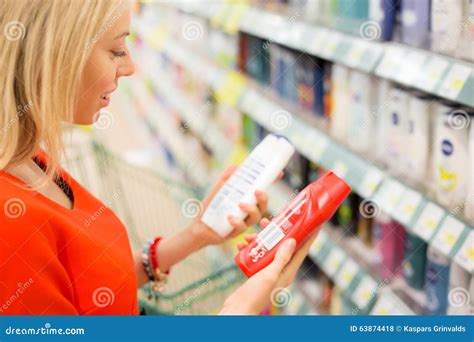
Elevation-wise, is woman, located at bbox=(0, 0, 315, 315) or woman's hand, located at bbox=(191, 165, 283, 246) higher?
woman, located at bbox=(0, 0, 315, 315)

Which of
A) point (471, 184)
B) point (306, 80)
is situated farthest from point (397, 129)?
point (306, 80)

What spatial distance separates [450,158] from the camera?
5.11 ft

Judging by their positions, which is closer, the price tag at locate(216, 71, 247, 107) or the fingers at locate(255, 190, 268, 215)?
the fingers at locate(255, 190, 268, 215)

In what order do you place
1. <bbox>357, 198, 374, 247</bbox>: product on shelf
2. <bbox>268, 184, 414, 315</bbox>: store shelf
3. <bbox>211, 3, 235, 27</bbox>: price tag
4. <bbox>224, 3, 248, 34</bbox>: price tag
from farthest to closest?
<bbox>211, 3, 235, 27</bbox>: price tag → <bbox>224, 3, 248, 34</bbox>: price tag → <bbox>357, 198, 374, 247</bbox>: product on shelf → <bbox>268, 184, 414, 315</bbox>: store shelf

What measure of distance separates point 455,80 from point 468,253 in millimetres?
360

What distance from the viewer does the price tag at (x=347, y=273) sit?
6.48 feet

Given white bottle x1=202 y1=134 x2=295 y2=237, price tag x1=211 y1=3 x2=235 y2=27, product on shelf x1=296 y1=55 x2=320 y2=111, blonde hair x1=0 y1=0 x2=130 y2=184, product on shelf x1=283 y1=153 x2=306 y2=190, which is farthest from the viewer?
price tag x1=211 y1=3 x2=235 y2=27

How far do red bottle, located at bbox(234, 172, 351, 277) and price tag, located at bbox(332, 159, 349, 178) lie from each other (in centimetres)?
50

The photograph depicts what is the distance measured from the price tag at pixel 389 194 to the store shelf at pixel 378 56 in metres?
0.24

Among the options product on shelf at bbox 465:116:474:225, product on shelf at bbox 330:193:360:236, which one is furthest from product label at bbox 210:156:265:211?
product on shelf at bbox 330:193:360:236

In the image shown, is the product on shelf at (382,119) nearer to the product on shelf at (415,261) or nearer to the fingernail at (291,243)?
the product on shelf at (415,261)

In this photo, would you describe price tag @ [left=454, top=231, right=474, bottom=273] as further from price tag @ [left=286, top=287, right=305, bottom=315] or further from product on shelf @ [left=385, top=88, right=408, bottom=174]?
price tag @ [left=286, top=287, right=305, bottom=315]

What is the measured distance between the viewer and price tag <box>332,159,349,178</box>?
1.87 meters

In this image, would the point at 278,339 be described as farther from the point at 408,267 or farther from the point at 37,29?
the point at 37,29
